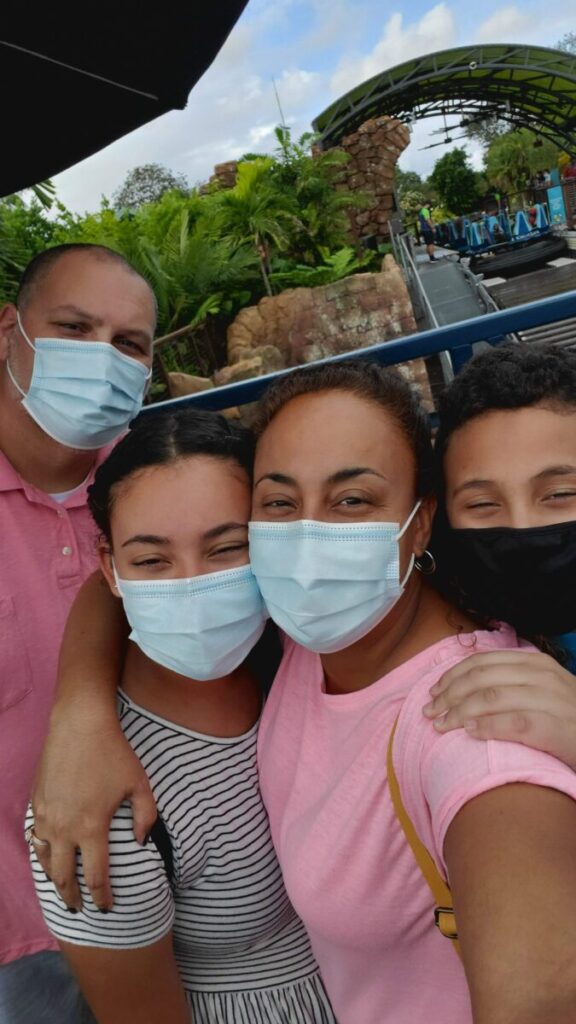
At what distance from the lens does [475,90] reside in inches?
1078

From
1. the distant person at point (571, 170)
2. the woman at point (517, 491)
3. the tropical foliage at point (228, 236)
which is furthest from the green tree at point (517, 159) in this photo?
the woman at point (517, 491)

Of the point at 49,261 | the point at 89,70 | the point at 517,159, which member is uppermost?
the point at 517,159

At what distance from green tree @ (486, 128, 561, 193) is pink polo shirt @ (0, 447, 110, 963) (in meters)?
45.0

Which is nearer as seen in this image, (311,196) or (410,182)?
(311,196)

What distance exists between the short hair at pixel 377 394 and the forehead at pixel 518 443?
0.40 ft

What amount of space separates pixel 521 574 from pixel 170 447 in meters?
0.73

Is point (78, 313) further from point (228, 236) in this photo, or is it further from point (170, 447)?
point (228, 236)

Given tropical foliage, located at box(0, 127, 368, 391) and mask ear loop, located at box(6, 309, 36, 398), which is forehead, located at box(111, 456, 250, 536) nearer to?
mask ear loop, located at box(6, 309, 36, 398)

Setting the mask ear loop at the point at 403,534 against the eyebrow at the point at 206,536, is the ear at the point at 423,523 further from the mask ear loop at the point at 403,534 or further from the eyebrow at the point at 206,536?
the eyebrow at the point at 206,536

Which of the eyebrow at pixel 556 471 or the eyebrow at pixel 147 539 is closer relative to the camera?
the eyebrow at pixel 556 471

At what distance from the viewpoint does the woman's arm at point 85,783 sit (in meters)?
1.06

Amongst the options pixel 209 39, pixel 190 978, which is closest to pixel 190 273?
pixel 209 39

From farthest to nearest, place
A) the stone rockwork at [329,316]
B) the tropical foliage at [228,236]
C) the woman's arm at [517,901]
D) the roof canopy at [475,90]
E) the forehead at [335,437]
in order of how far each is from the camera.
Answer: the roof canopy at [475,90] < the stone rockwork at [329,316] < the tropical foliage at [228,236] < the forehead at [335,437] < the woman's arm at [517,901]

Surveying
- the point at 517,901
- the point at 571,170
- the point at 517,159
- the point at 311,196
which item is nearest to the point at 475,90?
the point at 571,170
